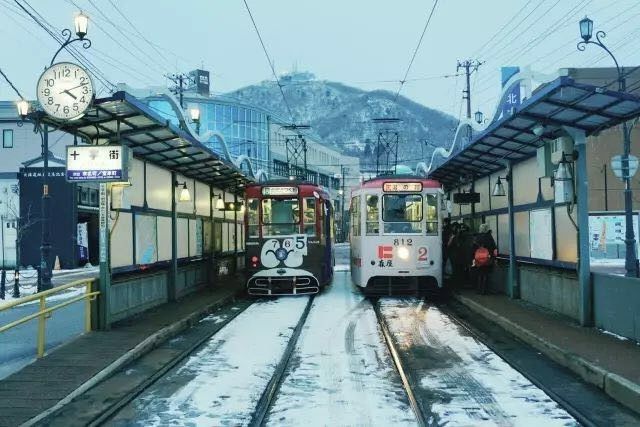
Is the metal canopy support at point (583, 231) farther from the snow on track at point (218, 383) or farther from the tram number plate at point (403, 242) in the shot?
the tram number plate at point (403, 242)

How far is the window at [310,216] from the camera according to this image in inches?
712

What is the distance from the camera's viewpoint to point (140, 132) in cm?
1198

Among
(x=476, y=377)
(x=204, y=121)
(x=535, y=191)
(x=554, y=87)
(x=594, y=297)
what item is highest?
(x=204, y=121)

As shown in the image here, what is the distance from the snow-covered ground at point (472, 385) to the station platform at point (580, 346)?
73 centimetres

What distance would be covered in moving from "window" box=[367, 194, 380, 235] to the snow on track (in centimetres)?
534

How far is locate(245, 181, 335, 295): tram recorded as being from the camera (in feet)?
58.4

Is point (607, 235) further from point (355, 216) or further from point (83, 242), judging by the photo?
point (83, 242)

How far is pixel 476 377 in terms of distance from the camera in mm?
8078

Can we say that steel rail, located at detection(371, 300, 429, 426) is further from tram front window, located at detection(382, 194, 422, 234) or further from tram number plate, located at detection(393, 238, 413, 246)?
tram front window, located at detection(382, 194, 422, 234)

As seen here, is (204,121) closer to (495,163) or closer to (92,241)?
(92,241)

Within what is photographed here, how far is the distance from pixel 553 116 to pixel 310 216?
8.59 meters

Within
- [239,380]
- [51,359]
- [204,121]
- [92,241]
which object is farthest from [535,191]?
[204,121]

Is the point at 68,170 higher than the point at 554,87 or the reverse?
the reverse

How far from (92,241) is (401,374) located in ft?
114
